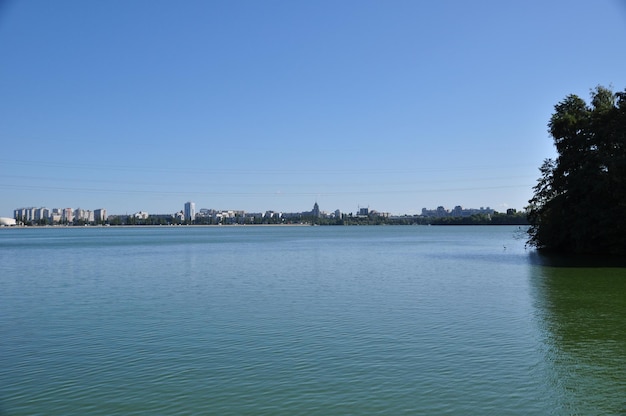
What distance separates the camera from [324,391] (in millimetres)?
11852

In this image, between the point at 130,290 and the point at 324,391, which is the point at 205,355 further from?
the point at 130,290

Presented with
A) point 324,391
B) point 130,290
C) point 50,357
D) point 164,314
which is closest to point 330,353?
point 324,391

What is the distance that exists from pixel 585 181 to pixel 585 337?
3235 cm

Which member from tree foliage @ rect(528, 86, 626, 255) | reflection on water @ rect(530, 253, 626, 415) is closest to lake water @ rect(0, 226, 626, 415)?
reflection on water @ rect(530, 253, 626, 415)

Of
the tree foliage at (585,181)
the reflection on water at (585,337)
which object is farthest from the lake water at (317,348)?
the tree foliage at (585,181)

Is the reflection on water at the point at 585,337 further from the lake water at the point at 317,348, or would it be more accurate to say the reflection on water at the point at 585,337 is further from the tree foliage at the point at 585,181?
the tree foliage at the point at 585,181

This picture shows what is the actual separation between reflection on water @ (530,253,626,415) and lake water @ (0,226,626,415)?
0.05m

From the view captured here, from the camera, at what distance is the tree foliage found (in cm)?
4309

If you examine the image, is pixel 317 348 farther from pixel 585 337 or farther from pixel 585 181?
pixel 585 181

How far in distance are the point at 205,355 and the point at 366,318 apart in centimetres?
707

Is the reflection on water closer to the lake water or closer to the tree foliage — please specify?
the lake water

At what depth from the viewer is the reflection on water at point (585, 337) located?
37.8 ft

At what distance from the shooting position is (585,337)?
16859 millimetres

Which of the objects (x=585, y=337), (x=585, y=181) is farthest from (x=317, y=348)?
(x=585, y=181)
